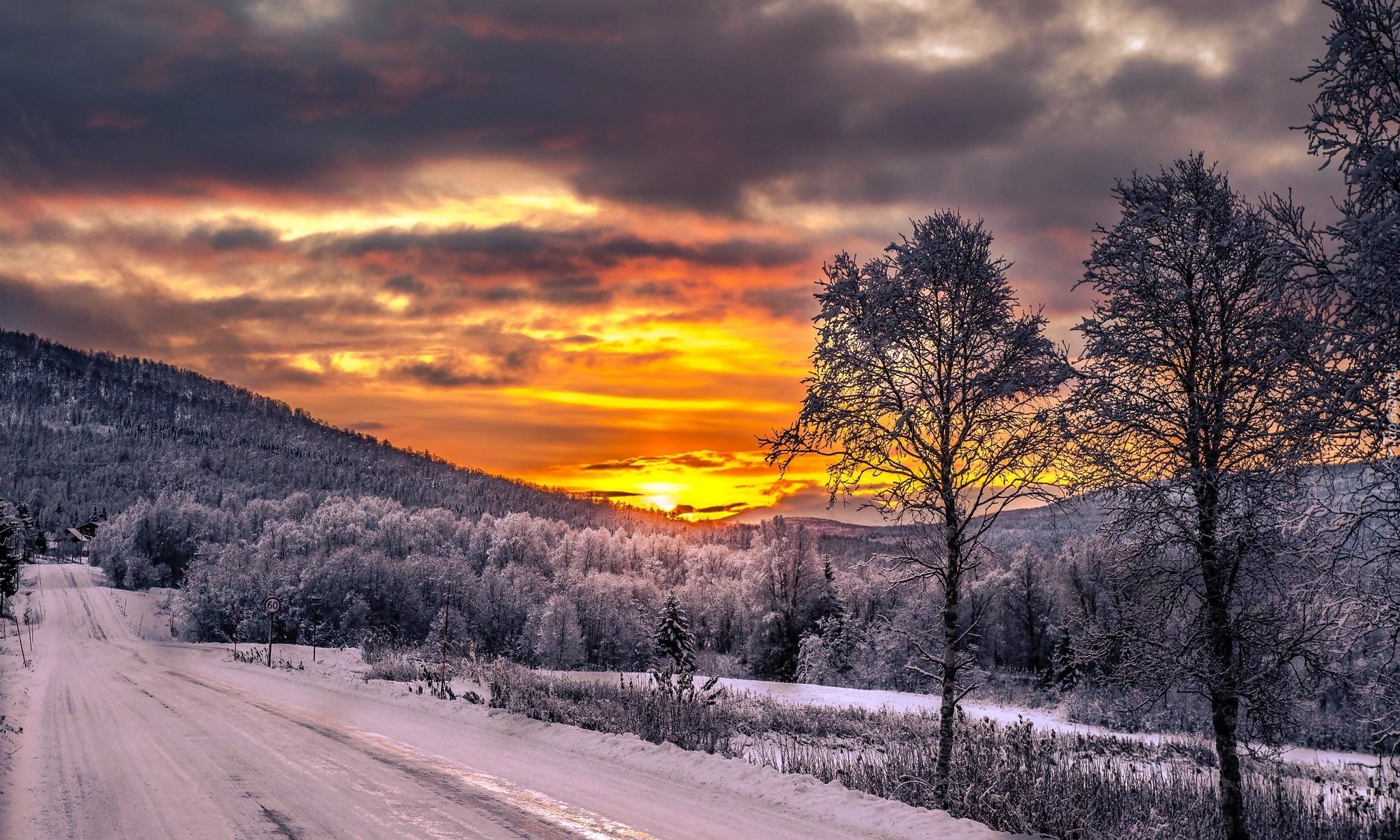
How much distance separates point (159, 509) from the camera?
121875 mm

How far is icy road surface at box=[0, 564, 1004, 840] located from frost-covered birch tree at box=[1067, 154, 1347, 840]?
4.58 meters

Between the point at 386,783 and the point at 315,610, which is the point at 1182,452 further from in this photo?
the point at 315,610

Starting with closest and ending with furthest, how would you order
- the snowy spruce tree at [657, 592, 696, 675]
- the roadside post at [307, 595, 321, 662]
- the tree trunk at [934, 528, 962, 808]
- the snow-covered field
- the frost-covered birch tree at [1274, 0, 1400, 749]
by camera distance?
the frost-covered birch tree at [1274, 0, 1400, 749], the tree trunk at [934, 528, 962, 808], the snow-covered field, the snowy spruce tree at [657, 592, 696, 675], the roadside post at [307, 595, 321, 662]

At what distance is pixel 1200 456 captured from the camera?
10.8m

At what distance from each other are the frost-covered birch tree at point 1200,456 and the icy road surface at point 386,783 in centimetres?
458

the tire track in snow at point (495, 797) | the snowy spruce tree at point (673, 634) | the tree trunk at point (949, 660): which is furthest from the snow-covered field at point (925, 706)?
the tree trunk at point (949, 660)

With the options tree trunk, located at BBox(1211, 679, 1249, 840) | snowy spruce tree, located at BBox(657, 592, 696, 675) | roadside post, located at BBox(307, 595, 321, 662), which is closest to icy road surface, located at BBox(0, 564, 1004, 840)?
tree trunk, located at BBox(1211, 679, 1249, 840)

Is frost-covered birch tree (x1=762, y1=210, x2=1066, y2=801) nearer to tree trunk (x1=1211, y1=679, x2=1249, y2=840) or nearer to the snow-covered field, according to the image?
tree trunk (x1=1211, y1=679, x2=1249, y2=840)

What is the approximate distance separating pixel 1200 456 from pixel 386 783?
40.0ft

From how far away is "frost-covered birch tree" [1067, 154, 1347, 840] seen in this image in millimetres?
10047

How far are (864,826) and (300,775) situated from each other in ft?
25.4

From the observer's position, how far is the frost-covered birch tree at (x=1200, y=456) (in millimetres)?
10047

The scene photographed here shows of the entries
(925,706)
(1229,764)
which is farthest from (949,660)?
(925,706)

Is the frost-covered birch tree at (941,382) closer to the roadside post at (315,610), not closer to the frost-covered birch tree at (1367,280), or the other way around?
the frost-covered birch tree at (1367,280)
